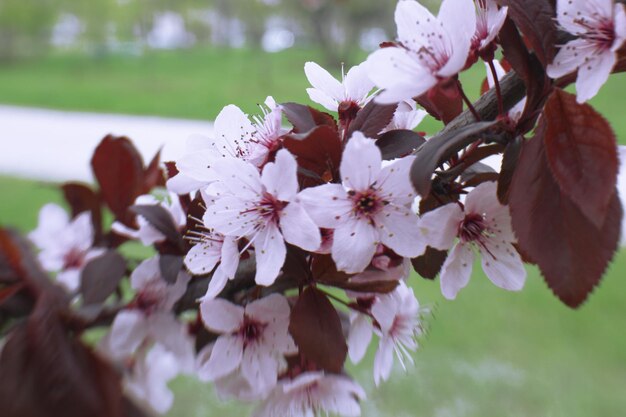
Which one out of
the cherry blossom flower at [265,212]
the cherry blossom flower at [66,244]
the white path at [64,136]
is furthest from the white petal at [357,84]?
the white path at [64,136]

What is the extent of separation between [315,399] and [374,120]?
0.21 metres

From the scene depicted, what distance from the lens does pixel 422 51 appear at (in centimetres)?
33

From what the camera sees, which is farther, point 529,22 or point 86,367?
point 86,367

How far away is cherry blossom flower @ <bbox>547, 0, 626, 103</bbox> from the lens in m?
0.31

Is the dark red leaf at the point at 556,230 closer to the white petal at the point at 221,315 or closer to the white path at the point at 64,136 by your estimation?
the white petal at the point at 221,315

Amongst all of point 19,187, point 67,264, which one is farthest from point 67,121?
point 67,264

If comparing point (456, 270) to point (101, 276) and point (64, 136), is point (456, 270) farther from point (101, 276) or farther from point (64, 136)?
point (64, 136)

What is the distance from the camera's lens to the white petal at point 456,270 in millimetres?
369

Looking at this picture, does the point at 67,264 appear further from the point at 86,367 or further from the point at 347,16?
the point at 347,16

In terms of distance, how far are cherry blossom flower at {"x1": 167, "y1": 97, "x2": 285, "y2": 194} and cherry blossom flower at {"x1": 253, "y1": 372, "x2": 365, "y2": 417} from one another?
165mm

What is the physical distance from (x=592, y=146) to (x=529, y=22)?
0.23ft

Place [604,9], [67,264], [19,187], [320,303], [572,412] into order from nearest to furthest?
[604,9] < [320,303] < [67,264] < [572,412] < [19,187]

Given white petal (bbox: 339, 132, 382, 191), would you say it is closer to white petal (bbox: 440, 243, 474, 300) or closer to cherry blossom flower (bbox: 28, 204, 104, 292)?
white petal (bbox: 440, 243, 474, 300)

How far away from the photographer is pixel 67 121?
4.40 meters
